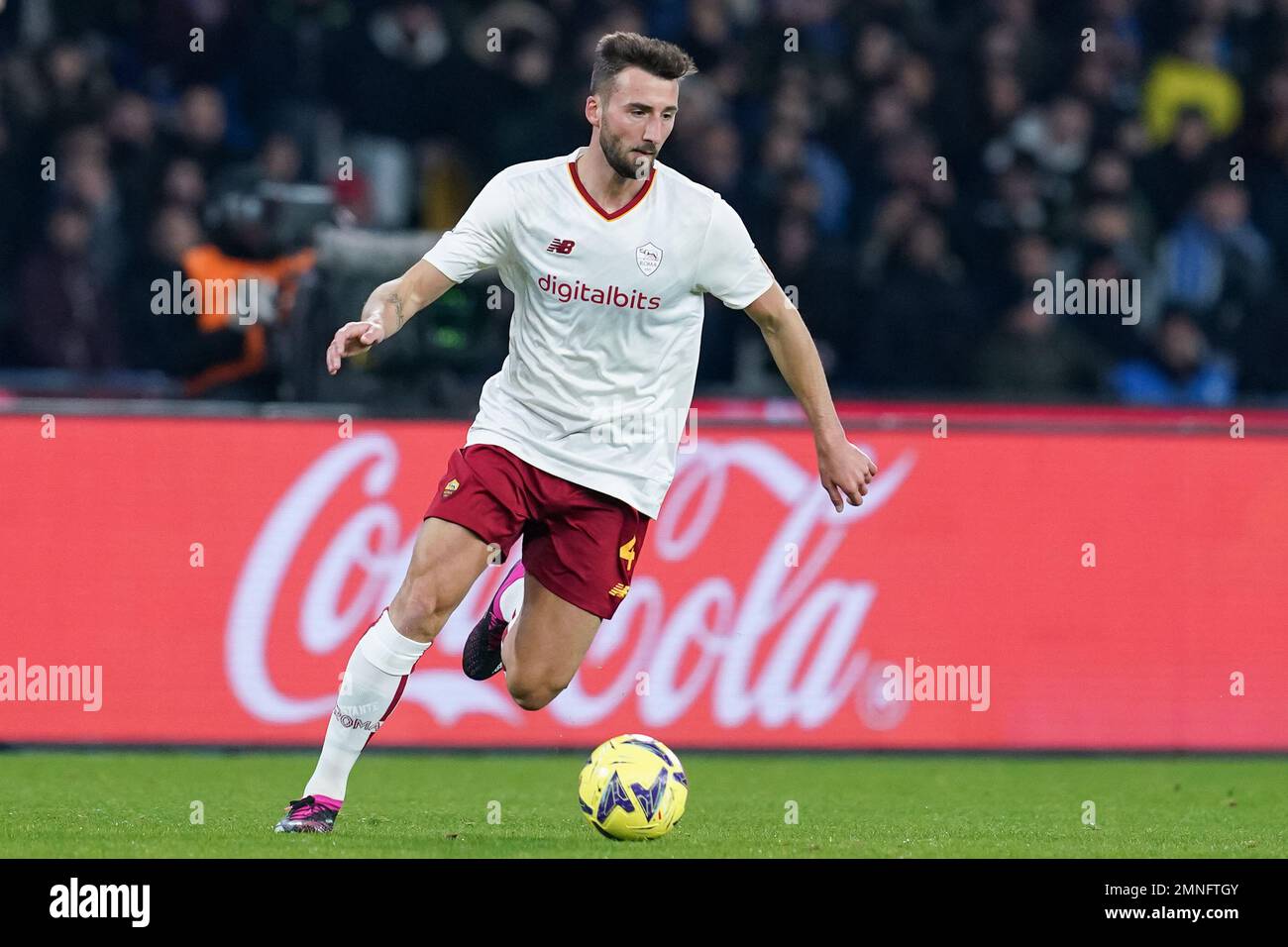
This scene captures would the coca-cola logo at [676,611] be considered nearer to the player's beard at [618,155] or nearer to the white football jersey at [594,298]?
the white football jersey at [594,298]

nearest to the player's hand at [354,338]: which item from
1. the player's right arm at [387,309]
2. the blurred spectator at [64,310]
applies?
the player's right arm at [387,309]

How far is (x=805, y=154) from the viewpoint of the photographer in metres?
13.2

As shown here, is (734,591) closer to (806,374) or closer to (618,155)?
(806,374)

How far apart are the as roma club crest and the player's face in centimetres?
25

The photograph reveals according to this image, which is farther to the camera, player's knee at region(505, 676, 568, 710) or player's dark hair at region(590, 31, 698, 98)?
player's knee at region(505, 676, 568, 710)

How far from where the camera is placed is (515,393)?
6.88 m

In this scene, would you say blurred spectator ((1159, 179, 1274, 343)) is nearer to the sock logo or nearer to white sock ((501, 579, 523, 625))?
white sock ((501, 579, 523, 625))

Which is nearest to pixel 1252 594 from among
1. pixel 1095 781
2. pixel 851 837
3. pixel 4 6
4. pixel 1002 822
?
pixel 1095 781

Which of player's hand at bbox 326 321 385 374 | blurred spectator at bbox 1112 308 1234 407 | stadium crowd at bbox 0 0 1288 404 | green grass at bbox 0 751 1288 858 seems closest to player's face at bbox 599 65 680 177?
player's hand at bbox 326 321 385 374

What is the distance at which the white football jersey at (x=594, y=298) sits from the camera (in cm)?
669

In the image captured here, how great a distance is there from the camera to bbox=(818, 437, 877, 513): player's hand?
661 cm

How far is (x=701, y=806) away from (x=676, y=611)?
1.82m
